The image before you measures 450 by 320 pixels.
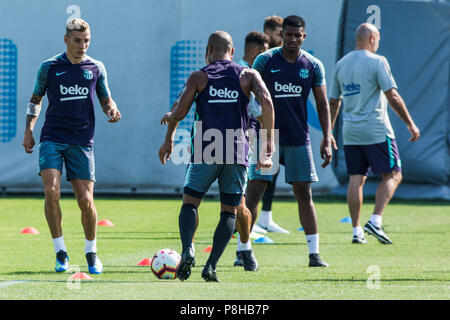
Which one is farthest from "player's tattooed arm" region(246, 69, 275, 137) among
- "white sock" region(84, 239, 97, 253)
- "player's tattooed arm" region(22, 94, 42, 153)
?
"player's tattooed arm" region(22, 94, 42, 153)

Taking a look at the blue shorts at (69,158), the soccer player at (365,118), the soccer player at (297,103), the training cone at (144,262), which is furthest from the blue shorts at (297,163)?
the soccer player at (365,118)

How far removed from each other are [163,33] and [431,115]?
522cm

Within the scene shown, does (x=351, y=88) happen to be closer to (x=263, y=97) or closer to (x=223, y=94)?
(x=263, y=97)

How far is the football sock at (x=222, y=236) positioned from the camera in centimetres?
687

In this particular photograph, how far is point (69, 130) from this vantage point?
25.3 feet

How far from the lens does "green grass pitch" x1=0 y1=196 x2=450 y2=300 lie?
19.8 feet

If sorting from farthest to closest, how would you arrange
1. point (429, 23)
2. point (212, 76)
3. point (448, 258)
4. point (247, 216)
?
point (429, 23) < point (448, 258) < point (247, 216) < point (212, 76)

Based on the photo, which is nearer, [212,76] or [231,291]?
[231,291]

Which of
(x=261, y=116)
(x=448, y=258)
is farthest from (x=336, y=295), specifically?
(x=448, y=258)

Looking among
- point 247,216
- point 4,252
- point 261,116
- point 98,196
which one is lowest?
point 98,196

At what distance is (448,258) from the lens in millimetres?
8844

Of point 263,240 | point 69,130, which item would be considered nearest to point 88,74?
point 69,130

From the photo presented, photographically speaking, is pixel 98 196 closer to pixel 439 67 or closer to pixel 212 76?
pixel 439 67

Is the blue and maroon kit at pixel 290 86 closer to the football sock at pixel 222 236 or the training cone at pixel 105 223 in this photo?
the football sock at pixel 222 236
